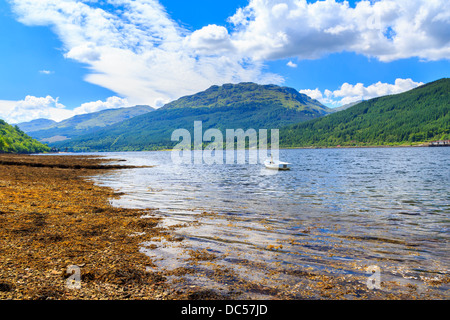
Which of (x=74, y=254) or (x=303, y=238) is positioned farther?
(x=303, y=238)

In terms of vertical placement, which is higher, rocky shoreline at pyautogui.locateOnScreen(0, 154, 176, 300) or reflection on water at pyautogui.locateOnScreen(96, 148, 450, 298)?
rocky shoreline at pyautogui.locateOnScreen(0, 154, 176, 300)

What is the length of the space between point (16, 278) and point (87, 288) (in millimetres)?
2178

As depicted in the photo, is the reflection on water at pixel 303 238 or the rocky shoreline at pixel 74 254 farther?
the reflection on water at pixel 303 238

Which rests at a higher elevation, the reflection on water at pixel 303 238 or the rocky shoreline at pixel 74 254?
the rocky shoreline at pixel 74 254

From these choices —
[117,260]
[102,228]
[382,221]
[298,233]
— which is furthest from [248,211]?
[117,260]

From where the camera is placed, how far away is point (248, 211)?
20641 millimetres

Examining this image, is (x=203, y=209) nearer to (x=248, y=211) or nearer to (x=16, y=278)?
(x=248, y=211)

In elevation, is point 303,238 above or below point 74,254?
below

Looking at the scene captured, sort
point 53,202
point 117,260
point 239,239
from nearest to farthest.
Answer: point 117,260, point 239,239, point 53,202

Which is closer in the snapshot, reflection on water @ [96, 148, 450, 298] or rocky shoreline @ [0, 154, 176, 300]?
rocky shoreline @ [0, 154, 176, 300]
